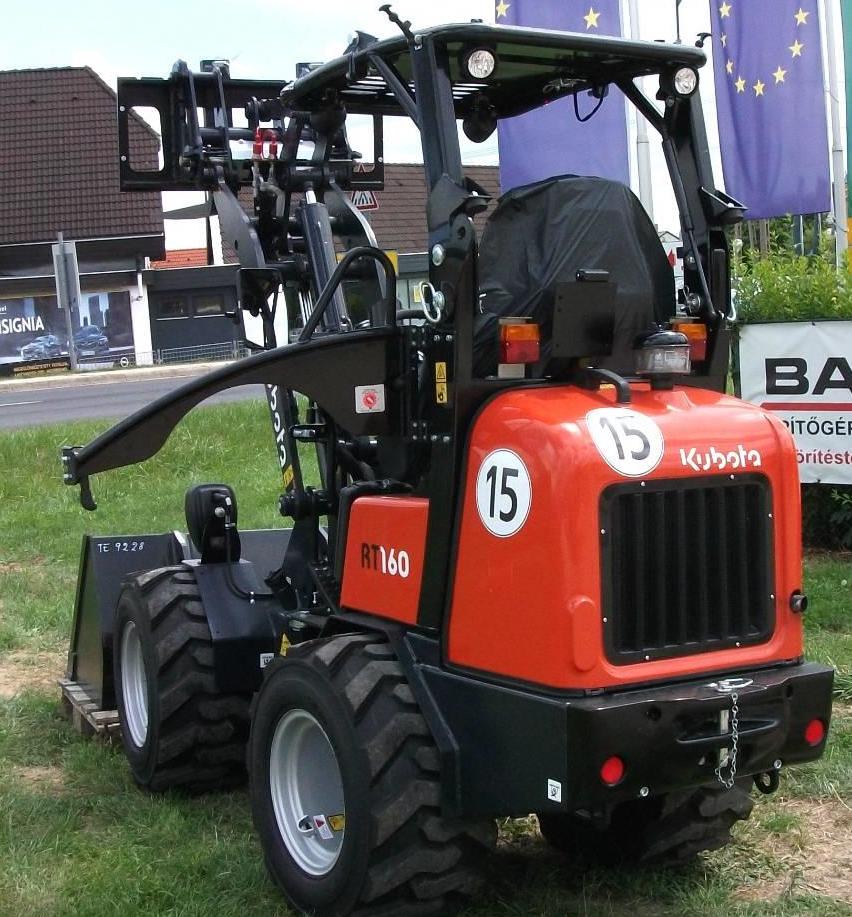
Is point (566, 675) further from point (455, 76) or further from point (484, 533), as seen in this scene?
point (455, 76)

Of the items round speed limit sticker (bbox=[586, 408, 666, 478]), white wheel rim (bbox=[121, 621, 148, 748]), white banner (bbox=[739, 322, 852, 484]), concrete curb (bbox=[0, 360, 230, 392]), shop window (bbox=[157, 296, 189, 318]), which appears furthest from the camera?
shop window (bbox=[157, 296, 189, 318])

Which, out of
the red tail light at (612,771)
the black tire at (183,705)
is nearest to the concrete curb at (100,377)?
the black tire at (183,705)

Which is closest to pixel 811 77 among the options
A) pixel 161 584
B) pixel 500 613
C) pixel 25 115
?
pixel 161 584

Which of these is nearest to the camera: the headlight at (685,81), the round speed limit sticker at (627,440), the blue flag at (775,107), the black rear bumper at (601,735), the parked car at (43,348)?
the black rear bumper at (601,735)

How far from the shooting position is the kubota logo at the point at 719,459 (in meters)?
3.90

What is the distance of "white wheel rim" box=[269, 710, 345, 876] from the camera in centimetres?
424

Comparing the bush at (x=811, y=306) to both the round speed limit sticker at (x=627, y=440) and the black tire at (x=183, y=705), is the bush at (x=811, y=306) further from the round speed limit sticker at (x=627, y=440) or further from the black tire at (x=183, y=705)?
the round speed limit sticker at (x=627, y=440)

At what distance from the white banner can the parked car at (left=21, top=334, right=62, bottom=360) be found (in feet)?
90.1

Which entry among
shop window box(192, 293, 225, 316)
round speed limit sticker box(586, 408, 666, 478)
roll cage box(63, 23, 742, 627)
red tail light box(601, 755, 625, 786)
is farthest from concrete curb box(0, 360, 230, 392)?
red tail light box(601, 755, 625, 786)

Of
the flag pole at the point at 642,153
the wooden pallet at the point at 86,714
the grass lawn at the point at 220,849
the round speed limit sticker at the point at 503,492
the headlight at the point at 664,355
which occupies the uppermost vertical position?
the flag pole at the point at 642,153

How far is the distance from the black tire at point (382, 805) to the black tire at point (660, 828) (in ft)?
2.06

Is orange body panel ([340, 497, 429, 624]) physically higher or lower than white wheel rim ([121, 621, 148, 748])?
higher

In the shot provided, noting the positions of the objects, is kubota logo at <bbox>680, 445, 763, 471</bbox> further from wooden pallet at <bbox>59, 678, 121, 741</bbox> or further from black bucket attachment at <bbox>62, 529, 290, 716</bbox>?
wooden pallet at <bbox>59, 678, 121, 741</bbox>

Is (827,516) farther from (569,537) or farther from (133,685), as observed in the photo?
A: (569,537)
